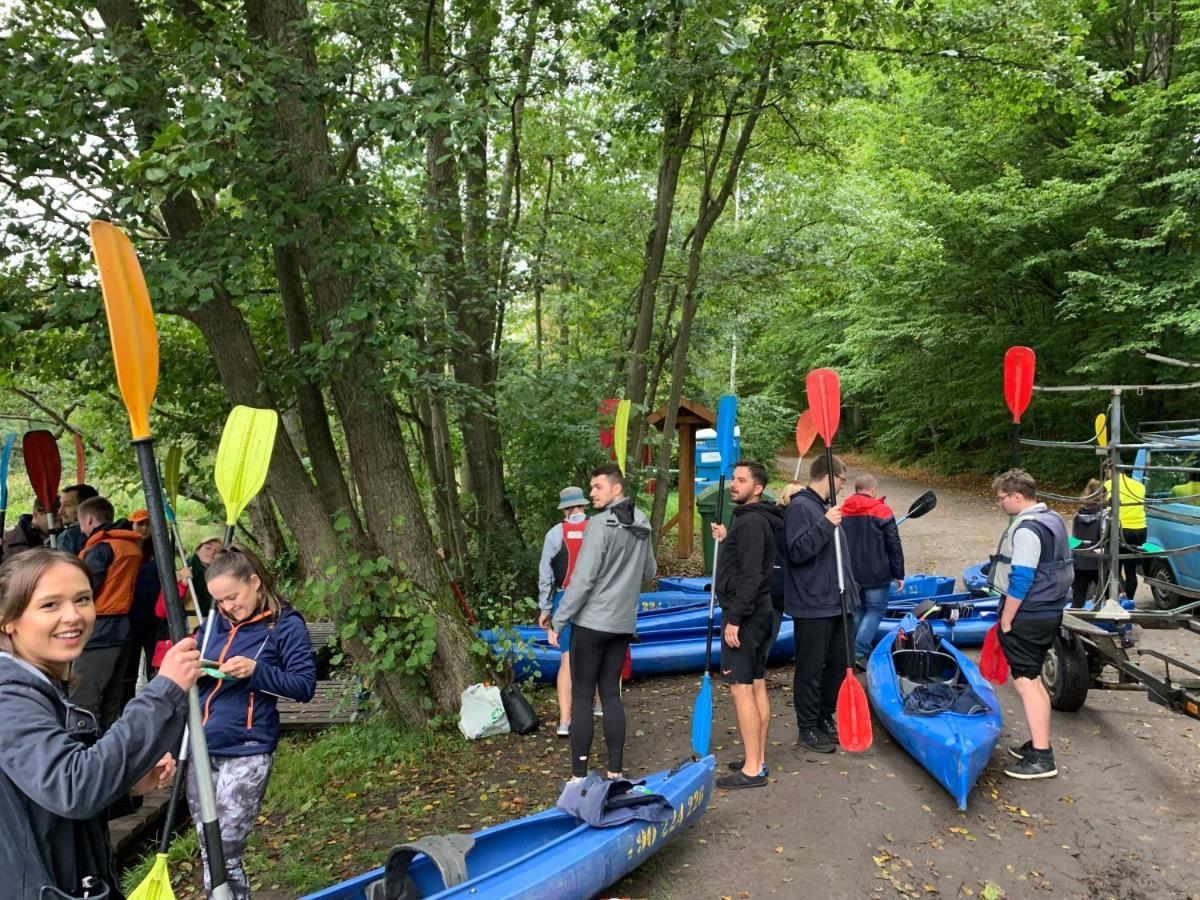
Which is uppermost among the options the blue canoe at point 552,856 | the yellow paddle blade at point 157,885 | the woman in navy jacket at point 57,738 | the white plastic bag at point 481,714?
the woman in navy jacket at point 57,738

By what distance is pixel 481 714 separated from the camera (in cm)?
541

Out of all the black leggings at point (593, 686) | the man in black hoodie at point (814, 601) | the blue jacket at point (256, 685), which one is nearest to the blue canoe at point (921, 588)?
the man in black hoodie at point (814, 601)

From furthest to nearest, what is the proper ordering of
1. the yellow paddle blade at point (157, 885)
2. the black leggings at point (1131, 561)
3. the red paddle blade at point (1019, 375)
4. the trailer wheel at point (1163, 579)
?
the trailer wheel at point (1163, 579), the black leggings at point (1131, 561), the red paddle blade at point (1019, 375), the yellow paddle blade at point (157, 885)

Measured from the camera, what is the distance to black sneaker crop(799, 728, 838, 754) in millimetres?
4941

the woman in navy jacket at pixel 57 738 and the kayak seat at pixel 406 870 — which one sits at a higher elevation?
the woman in navy jacket at pixel 57 738

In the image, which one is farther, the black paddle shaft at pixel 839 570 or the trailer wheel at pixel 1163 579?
the trailer wheel at pixel 1163 579

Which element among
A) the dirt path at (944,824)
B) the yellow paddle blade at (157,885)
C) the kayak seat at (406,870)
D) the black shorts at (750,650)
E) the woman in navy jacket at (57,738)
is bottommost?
the dirt path at (944,824)


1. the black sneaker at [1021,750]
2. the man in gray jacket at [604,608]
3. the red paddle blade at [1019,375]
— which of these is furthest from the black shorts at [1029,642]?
the man in gray jacket at [604,608]

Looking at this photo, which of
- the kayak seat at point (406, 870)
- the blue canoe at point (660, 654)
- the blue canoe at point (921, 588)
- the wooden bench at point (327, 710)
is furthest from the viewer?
the blue canoe at point (921, 588)

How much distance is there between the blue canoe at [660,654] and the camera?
6391 millimetres

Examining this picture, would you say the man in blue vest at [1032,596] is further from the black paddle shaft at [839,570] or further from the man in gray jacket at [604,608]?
the man in gray jacket at [604,608]

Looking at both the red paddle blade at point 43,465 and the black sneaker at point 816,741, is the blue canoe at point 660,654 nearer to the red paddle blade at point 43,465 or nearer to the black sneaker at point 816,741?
the black sneaker at point 816,741

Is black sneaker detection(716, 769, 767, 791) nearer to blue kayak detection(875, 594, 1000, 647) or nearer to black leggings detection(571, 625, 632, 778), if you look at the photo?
black leggings detection(571, 625, 632, 778)

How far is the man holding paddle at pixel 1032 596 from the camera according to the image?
177 inches
